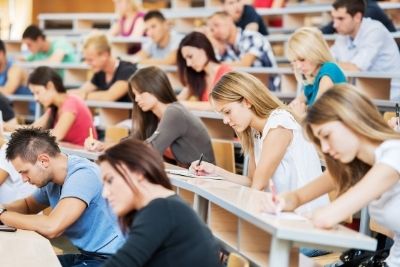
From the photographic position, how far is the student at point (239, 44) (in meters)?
7.17

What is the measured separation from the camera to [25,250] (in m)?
3.06

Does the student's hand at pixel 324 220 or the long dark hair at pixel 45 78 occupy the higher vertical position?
the student's hand at pixel 324 220

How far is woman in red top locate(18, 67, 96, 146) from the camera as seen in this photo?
5.91 m

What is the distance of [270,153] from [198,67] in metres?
2.53

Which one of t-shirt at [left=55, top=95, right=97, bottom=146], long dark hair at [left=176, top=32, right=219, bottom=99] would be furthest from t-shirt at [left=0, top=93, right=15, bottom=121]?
long dark hair at [left=176, top=32, right=219, bottom=99]

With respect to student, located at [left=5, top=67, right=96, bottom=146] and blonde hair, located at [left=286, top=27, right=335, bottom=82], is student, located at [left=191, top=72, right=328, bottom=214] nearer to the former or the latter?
blonde hair, located at [left=286, top=27, right=335, bottom=82]

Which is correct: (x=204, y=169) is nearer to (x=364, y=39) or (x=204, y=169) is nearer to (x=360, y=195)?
(x=360, y=195)

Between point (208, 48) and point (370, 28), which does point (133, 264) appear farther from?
point (370, 28)

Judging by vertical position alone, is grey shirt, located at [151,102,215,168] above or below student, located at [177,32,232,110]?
below

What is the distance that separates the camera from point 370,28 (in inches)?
247

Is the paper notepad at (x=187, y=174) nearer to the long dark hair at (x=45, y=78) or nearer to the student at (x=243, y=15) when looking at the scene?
the long dark hair at (x=45, y=78)

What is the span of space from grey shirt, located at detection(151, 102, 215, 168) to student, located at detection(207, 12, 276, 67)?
216cm

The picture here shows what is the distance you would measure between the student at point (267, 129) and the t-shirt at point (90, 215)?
61 cm

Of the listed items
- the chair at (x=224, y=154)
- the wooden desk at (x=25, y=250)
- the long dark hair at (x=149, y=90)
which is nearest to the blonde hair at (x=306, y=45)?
the chair at (x=224, y=154)
